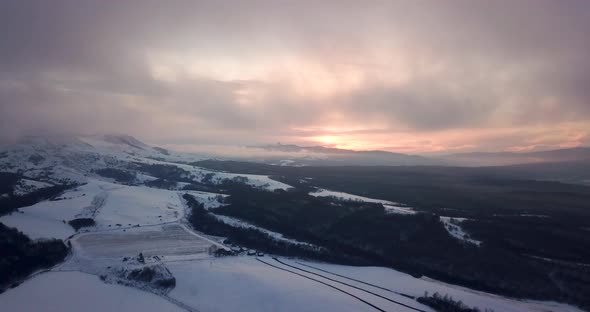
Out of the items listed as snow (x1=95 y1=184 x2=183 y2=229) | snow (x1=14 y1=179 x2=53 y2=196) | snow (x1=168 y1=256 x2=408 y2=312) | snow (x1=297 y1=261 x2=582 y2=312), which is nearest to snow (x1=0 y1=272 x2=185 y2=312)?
snow (x1=168 y1=256 x2=408 y2=312)

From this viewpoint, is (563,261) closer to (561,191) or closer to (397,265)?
(397,265)

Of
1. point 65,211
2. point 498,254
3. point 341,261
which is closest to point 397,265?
point 341,261

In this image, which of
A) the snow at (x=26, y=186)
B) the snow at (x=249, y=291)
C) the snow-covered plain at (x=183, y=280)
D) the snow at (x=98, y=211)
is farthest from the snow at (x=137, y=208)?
the snow at (x=249, y=291)

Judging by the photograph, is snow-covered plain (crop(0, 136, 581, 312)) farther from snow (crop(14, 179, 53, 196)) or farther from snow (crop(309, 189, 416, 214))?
snow (crop(14, 179, 53, 196))

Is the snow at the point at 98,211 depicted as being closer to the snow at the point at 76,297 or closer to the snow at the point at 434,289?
the snow at the point at 76,297

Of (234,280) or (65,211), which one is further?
(65,211)

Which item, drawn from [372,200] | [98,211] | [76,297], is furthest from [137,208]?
[372,200]

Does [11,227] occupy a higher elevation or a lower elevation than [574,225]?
lower
